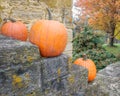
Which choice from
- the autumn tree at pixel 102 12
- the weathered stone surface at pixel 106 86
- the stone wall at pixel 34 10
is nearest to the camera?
the weathered stone surface at pixel 106 86

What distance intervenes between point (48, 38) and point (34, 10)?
76.8 inches

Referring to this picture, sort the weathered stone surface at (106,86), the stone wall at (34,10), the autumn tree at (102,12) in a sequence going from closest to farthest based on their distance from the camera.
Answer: the weathered stone surface at (106,86) < the stone wall at (34,10) < the autumn tree at (102,12)

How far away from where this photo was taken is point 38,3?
3.51 meters

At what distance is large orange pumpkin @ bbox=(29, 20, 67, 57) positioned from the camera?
1.63 metres

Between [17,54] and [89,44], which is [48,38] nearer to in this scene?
[17,54]

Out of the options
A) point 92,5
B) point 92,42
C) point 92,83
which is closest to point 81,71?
point 92,83

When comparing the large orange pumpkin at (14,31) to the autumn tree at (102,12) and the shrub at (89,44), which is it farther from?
the autumn tree at (102,12)

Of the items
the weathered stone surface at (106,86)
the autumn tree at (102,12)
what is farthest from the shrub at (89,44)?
the weathered stone surface at (106,86)

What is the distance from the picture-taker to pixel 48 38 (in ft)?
5.49

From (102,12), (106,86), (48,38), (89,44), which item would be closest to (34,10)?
(106,86)

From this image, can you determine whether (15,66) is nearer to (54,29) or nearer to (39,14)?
(54,29)

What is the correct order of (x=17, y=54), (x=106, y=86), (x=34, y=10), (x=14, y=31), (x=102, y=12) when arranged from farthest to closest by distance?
(x=102, y=12)
(x=34, y=10)
(x=106, y=86)
(x=14, y=31)
(x=17, y=54)

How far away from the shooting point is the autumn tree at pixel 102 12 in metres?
11.5

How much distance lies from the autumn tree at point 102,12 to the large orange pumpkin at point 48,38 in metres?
9.97
